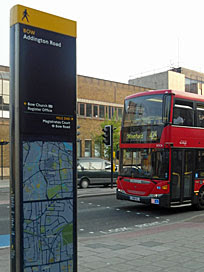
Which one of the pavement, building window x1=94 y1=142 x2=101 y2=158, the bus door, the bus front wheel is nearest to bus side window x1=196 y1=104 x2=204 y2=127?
the bus door

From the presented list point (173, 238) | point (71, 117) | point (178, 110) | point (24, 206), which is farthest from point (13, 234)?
point (178, 110)

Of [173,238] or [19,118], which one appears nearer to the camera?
[19,118]

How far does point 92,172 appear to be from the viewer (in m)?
23.2

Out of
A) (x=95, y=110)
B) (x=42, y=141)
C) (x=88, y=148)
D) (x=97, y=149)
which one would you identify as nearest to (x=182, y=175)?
(x=42, y=141)

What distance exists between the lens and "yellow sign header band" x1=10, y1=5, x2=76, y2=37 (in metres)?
3.65

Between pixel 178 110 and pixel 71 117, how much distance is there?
927 centimetres

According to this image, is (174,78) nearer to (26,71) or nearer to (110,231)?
(110,231)

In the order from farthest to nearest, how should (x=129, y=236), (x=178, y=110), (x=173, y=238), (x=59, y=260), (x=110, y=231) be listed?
→ 1. (x=178, y=110)
2. (x=110, y=231)
3. (x=129, y=236)
4. (x=173, y=238)
5. (x=59, y=260)

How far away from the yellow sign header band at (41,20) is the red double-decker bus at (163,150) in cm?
875

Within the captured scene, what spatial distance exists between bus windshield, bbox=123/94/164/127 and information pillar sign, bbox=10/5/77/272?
346 inches

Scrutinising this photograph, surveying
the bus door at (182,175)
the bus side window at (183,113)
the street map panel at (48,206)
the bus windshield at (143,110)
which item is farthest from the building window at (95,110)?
the street map panel at (48,206)

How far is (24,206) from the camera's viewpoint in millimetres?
3688

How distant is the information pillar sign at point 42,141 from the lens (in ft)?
12.1

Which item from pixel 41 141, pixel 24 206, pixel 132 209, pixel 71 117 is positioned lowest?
pixel 132 209
